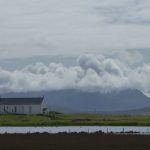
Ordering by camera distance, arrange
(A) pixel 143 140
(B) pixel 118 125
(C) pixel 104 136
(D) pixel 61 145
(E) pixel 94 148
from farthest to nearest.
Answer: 1. (B) pixel 118 125
2. (C) pixel 104 136
3. (A) pixel 143 140
4. (D) pixel 61 145
5. (E) pixel 94 148

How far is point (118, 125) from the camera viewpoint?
13438cm

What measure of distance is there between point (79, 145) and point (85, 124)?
69.7m

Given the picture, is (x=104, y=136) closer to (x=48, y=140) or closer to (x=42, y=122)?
(x=48, y=140)

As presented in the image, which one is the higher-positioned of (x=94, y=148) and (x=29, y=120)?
(x=29, y=120)

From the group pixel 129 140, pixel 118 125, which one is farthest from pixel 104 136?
pixel 118 125

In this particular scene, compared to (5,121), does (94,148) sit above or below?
below

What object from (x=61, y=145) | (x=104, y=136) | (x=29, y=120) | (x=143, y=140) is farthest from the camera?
(x=29, y=120)

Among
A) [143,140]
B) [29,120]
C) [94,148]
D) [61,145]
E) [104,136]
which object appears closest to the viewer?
[94,148]

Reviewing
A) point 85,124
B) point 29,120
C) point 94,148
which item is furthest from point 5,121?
point 94,148

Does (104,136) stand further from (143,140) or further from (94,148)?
(94,148)

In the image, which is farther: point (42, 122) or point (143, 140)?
point (42, 122)

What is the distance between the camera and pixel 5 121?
140250 millimetres

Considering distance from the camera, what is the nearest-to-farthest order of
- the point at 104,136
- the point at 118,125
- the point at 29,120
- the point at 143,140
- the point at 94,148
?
the point at 94,148
the point at 143,140
the point at 104,136
the point at 118,125
the point at 29,120

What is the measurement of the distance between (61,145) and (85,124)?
6981 centimetres
